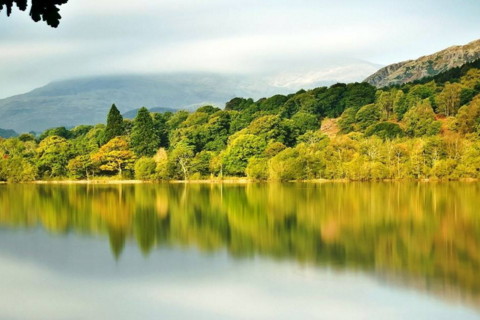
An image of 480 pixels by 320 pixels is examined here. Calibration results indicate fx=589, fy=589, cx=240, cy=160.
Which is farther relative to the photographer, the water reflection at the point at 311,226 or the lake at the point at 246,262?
the water reflection at the point at 311,226

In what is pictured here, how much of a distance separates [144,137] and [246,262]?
6431 cm

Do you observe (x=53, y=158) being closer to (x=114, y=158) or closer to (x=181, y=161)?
(x=114, y=158)

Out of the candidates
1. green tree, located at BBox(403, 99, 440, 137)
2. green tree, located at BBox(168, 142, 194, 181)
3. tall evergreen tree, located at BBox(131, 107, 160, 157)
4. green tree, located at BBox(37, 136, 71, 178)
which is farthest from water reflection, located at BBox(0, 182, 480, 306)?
green tree, located at BBox(403, 99, 440, 137)

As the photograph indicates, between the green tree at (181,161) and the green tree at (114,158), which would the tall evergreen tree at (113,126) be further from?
the green tree at (181,161)

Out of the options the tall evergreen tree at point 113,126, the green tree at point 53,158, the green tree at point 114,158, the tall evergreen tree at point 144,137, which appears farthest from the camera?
Answer: the tall evergreen tree at point 113,126

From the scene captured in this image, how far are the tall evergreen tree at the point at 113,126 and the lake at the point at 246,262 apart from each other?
46832mm

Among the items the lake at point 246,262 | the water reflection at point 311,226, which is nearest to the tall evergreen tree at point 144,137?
the water reflection at point 311,226

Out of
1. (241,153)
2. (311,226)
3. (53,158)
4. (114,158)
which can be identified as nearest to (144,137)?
(114,158)

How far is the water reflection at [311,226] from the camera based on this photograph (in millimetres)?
18859

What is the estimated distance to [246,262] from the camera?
1986cm

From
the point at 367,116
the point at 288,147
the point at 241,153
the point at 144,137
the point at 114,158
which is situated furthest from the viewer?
the point at 367,116

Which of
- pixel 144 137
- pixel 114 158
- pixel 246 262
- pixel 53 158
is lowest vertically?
pixel 246 262

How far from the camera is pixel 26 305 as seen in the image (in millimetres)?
15375

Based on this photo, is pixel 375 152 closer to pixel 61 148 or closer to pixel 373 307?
pixel 61 148
